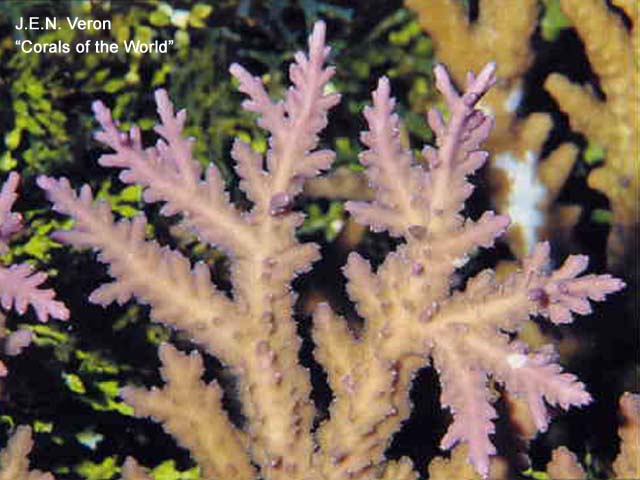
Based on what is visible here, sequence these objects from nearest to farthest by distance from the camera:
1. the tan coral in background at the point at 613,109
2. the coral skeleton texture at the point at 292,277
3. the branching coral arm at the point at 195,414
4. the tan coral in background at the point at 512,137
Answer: the coral skeleton texture at the point at 292,277 → the branching coral arm at the point at 195,414 → the tan coral in background at the point at 613,109 → the tan coral in background at the point at 512,137

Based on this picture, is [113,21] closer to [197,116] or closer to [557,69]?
[197,116]

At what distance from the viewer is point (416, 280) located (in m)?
1.70

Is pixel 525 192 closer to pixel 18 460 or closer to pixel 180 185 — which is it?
pixel 180 185

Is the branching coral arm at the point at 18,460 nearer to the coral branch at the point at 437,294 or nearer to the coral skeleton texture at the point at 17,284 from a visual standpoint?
the coral skeleton texture at the point at 17,284

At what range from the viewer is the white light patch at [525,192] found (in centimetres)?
271

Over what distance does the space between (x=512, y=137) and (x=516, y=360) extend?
4.16 ft

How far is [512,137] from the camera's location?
271 centimetres

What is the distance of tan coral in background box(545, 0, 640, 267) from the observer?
2.56m

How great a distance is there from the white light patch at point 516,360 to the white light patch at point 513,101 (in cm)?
129

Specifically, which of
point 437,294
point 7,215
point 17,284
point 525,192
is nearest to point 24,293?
point 17,284

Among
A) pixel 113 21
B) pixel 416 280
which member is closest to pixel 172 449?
pixel 416 280

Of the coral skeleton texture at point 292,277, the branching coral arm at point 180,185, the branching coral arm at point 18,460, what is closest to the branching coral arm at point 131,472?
the coral skeleton texture at point 292,277

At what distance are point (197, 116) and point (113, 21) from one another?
1.53ft

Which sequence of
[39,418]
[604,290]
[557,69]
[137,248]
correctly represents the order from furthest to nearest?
[557,69] → [39,418] → [137,248] → [604,290]
